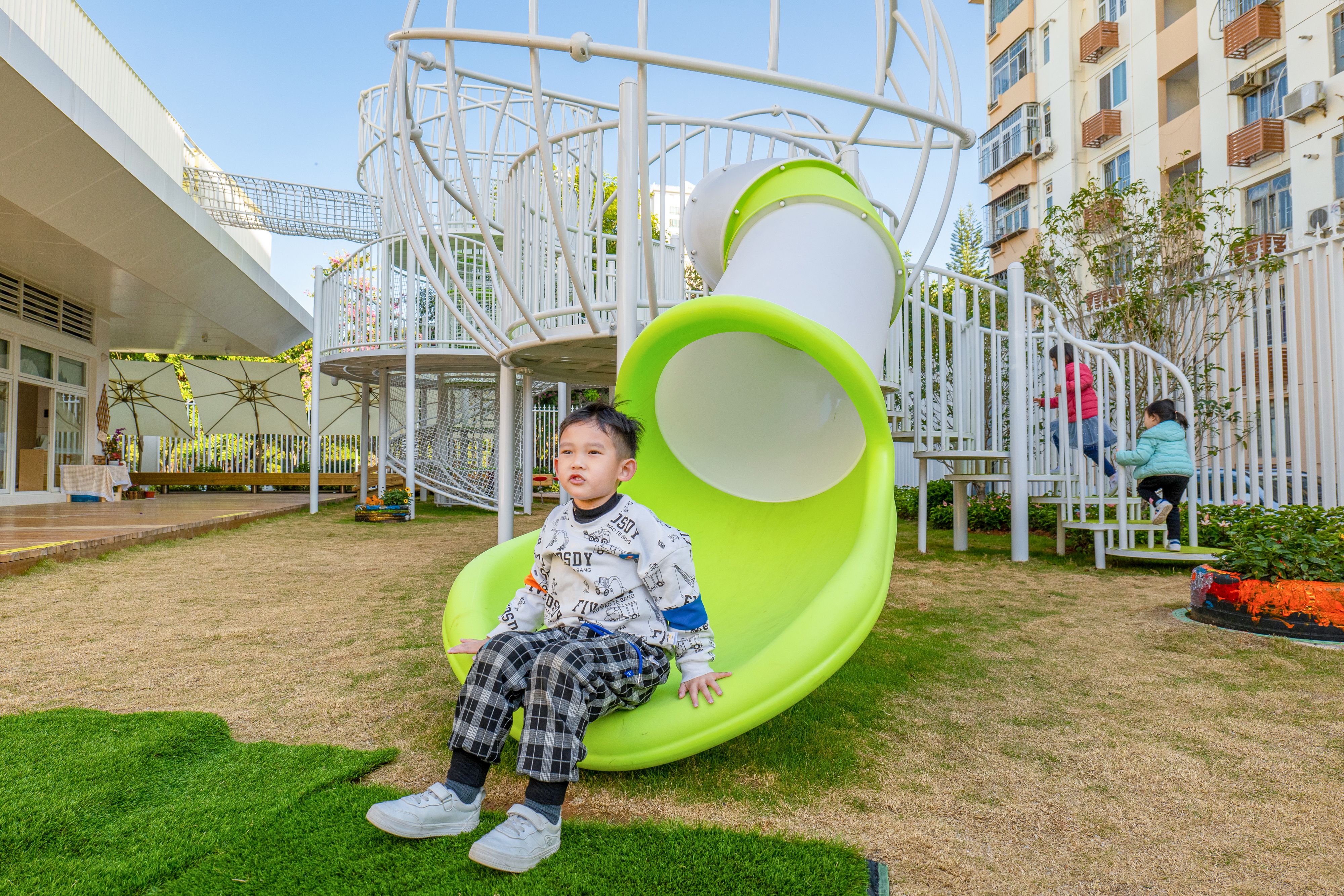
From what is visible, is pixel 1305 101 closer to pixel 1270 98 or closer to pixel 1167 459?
pixel 1270 98

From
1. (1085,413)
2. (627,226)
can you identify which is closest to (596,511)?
(627,226)

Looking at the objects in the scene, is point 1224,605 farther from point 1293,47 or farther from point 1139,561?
point 1293,47

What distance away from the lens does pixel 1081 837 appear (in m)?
1.69

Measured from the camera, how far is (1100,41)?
17.0 m

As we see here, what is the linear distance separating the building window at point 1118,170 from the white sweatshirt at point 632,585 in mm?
17735

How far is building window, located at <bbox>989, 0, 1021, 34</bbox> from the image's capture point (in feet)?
67.2

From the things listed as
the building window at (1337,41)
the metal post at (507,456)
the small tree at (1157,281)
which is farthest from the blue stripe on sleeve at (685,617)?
the building window at (1337,41)

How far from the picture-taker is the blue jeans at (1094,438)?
18.4ft

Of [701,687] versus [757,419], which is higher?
[757,419]

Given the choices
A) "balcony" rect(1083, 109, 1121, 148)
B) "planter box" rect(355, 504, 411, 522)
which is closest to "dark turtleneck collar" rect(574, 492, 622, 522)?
"planter box" rect(355, 504, 411, 522)

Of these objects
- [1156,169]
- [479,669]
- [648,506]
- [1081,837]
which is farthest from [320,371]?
[1156,169]

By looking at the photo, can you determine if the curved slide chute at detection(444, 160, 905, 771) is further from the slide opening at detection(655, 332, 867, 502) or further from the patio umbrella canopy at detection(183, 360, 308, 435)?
the patio umbrella canopy at detection(183, 360, 308, 435)

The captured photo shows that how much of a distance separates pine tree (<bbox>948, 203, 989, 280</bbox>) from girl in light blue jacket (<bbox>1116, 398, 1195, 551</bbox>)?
17545mm

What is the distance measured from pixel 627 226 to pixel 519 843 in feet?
6.89
